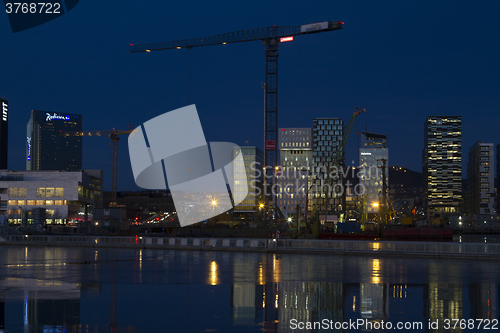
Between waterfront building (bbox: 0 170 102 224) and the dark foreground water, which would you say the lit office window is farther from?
the dark foreground water

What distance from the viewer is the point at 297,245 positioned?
142ft

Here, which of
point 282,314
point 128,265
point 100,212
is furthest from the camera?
point 100,212

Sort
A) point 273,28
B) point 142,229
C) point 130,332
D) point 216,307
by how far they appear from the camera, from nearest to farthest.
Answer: point 130,332 < point 216,307 < point 142,229 < point 273,28

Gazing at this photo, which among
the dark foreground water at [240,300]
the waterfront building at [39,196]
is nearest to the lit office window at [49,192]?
the waterfront building at [39,196]

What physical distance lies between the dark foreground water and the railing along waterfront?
11.7m

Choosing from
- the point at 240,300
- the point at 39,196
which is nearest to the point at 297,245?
the point at 240,300

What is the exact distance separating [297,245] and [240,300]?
27136 millimetres

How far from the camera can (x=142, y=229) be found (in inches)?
4503

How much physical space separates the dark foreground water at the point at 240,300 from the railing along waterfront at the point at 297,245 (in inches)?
462

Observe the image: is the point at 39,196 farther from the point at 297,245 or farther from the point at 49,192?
the point at 297,245

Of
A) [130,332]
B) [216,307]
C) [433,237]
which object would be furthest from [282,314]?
[433,237]

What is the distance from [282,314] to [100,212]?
432 feet

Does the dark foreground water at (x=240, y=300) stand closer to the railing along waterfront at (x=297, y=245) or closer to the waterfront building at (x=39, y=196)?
the railing along waterfront at (x=297, y=245)

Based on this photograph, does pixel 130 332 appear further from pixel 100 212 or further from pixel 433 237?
pixel 100 212
